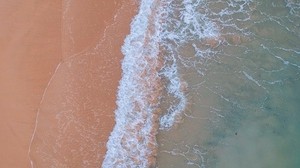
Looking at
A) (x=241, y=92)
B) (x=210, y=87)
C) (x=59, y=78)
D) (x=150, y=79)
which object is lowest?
(x=241, y=92)

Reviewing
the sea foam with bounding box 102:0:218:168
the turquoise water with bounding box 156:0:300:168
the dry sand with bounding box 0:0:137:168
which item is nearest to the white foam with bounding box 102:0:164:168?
the sea foam with bounding box 102:0:218:168

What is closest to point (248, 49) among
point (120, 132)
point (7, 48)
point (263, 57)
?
point (263, 57)

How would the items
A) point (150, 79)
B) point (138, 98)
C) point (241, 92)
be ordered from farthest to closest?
point (150, 79) < point (241, 92) < point (138, 98)

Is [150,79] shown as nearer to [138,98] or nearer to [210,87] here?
[138,98]

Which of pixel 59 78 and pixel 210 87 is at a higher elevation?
pixel 59 78

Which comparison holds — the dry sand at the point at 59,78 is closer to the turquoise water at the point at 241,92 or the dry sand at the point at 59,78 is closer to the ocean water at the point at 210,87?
the ocean water at the point at 210,87

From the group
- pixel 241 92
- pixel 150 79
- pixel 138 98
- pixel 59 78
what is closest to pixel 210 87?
pixel 241 92
